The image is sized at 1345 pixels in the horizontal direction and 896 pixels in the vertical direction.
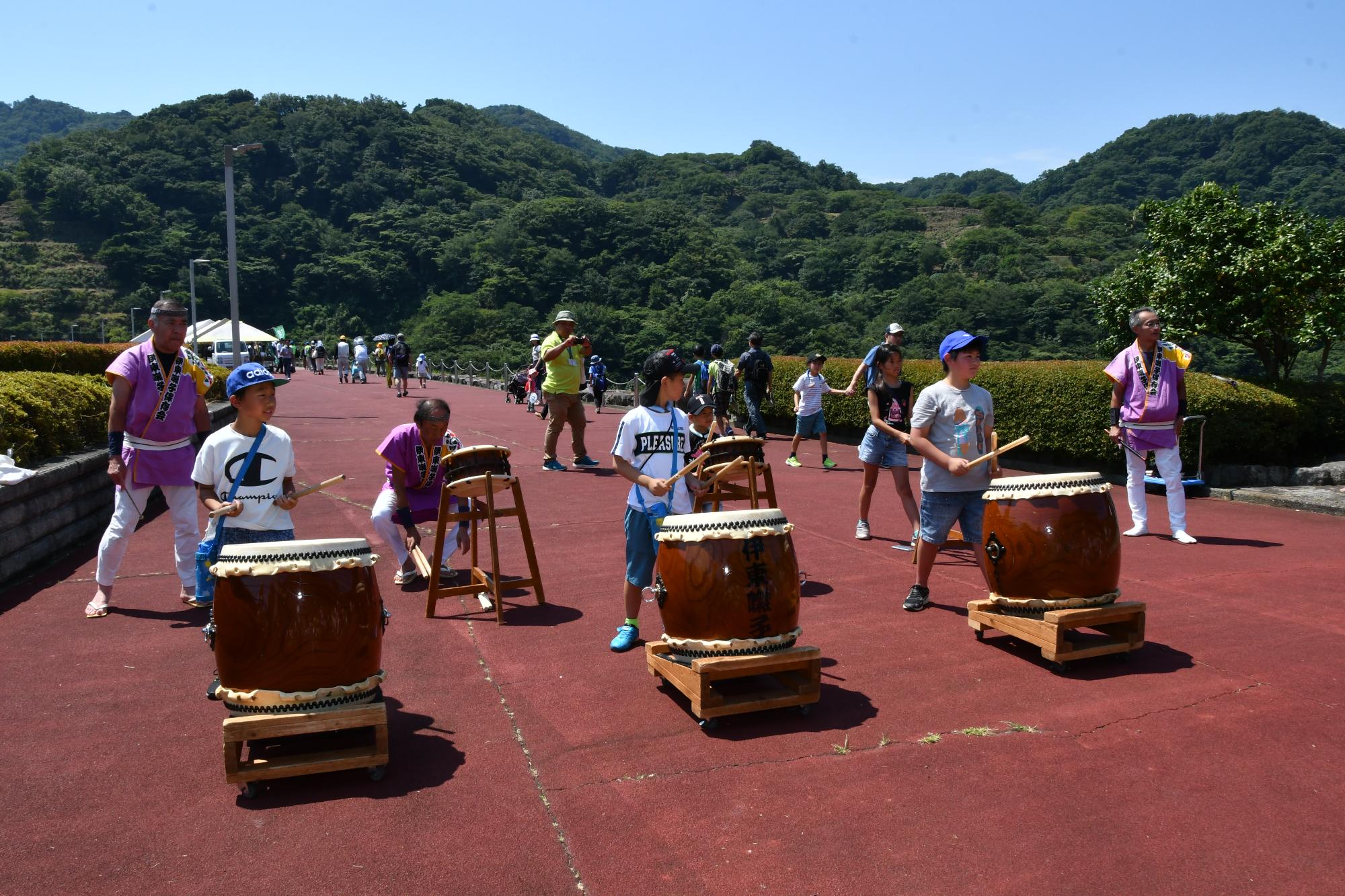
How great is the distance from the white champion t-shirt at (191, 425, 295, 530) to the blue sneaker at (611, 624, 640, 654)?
6.28 ft

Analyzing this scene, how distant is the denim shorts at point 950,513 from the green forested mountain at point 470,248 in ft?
197

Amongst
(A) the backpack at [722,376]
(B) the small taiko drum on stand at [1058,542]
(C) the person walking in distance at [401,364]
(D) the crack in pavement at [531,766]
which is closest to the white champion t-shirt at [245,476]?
(D) the crack in pavement at [531,766]

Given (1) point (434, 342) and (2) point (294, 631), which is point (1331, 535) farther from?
(1) point (434, 342)

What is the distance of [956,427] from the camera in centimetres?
608

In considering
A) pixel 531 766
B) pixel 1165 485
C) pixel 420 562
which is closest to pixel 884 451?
pixel 1165 485

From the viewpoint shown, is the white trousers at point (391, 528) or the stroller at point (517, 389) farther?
the stroller at point (517, 389)

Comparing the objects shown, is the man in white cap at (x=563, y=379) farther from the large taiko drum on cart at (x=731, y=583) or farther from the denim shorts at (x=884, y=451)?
the large taiko drum on cart at (x=731, y=583)

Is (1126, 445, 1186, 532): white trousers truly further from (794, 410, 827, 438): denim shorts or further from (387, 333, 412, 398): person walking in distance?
(387, 333, 412, 398): person walking in distance

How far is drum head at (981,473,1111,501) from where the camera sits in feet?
17.5

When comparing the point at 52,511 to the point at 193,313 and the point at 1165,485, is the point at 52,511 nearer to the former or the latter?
the point at 1165,485

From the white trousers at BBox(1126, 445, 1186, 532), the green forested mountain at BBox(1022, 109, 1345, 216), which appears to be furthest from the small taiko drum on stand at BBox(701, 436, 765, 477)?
the green forested mountain at BBox(1022, 109, 1345, 216)

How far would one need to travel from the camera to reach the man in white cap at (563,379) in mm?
12266

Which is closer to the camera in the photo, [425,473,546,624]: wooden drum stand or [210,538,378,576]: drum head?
[210,538,378,576]: drum head

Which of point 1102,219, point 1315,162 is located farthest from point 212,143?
point 1315,162
